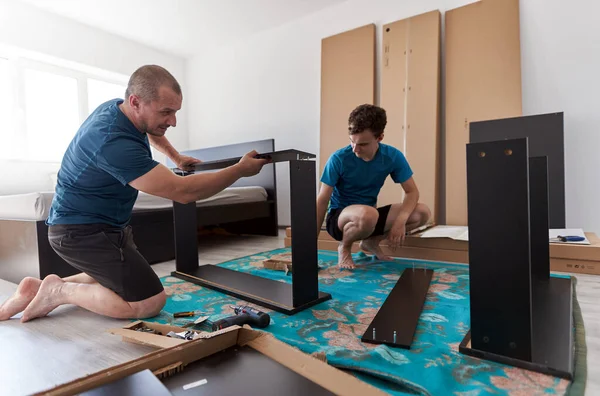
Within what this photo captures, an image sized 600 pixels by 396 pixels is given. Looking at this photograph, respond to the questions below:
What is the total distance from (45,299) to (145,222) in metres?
1.03

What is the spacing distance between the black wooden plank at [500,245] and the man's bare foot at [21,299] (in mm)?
1732

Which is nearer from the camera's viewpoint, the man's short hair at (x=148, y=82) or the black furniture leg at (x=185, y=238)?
the man's short hair at (x=148, y=82)

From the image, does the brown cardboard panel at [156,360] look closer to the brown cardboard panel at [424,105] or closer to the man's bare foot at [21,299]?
the man's bare foot at [21,299]

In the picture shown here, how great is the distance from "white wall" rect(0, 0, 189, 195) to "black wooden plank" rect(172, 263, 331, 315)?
9.91ft

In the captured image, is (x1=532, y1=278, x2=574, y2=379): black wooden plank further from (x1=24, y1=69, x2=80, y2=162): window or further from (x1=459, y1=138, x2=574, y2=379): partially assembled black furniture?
(x1=24, y1=69, x2=80, y2=162): window

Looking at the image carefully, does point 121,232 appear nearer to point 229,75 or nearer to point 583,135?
point 583,135

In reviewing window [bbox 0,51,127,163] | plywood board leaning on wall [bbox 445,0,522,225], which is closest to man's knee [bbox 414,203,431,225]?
plywood board leaning on wall [bbox 445,0,522,225]

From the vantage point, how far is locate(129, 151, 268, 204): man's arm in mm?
1292

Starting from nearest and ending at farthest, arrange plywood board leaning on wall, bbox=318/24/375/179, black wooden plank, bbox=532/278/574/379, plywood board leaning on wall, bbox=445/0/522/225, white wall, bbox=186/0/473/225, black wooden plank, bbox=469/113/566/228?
1. black wooden plank, bbox=532/278/574/379
2. black wooden plank, bbox=469/113/566/228
3. plywood board leaning on wall, bbox=445/0/522/225
4. plywood board leaning on wall, bbox=318/24/375/179
5. white wall, bbox=186/0/473/225

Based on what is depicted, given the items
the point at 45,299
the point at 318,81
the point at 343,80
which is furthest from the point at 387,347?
the point at 318,81

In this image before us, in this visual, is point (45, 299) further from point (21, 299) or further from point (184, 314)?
point (184, 314)

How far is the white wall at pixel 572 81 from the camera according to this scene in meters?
2.75

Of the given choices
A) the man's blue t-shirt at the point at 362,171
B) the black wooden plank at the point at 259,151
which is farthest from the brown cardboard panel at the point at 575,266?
the black wooden plank at the point at 259,151

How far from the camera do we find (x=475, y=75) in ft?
10.3
